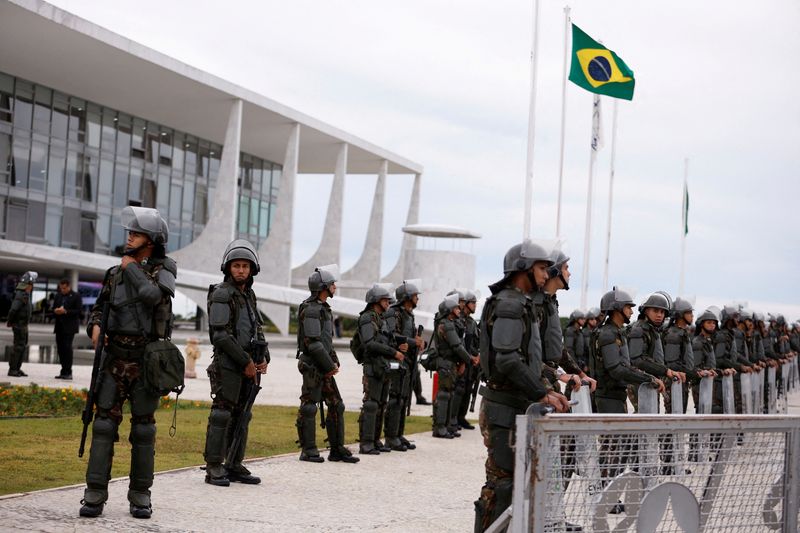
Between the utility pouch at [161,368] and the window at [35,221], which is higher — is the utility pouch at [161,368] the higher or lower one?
the lower one

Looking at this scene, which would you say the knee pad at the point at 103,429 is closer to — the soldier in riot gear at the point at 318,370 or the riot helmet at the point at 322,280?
the soldier in riot gear at the point at 318,370

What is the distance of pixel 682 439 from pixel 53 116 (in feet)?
140

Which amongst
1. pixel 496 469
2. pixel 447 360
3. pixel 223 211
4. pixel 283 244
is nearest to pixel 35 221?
pixel 223 211

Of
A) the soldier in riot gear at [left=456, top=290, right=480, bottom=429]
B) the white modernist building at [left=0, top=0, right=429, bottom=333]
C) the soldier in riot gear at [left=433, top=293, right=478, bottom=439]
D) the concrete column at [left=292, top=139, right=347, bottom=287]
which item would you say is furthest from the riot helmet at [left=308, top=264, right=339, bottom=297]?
the concrete column at [left=292, top=139, right=347, bottom=287]

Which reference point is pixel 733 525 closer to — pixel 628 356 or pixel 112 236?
pixel 628 356

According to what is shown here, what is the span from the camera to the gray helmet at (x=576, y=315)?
15.6 m

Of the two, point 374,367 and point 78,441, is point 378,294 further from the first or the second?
point 78,441

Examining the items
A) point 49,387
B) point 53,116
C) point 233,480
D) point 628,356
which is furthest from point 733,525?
point 53,116

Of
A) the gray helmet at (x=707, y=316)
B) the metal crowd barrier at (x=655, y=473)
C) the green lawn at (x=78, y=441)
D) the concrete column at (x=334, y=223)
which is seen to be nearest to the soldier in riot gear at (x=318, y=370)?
the green lawn at (x=78, y=441)

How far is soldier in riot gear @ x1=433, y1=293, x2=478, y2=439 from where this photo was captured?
12.6 metres

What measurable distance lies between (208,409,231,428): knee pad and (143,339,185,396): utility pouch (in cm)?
152

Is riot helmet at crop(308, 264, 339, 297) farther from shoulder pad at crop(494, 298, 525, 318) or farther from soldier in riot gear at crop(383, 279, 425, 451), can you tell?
shoulder pad at crop(494, 298, 525, 318)

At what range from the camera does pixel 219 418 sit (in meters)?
8.02

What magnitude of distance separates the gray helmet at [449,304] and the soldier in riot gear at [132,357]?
6.46 m
